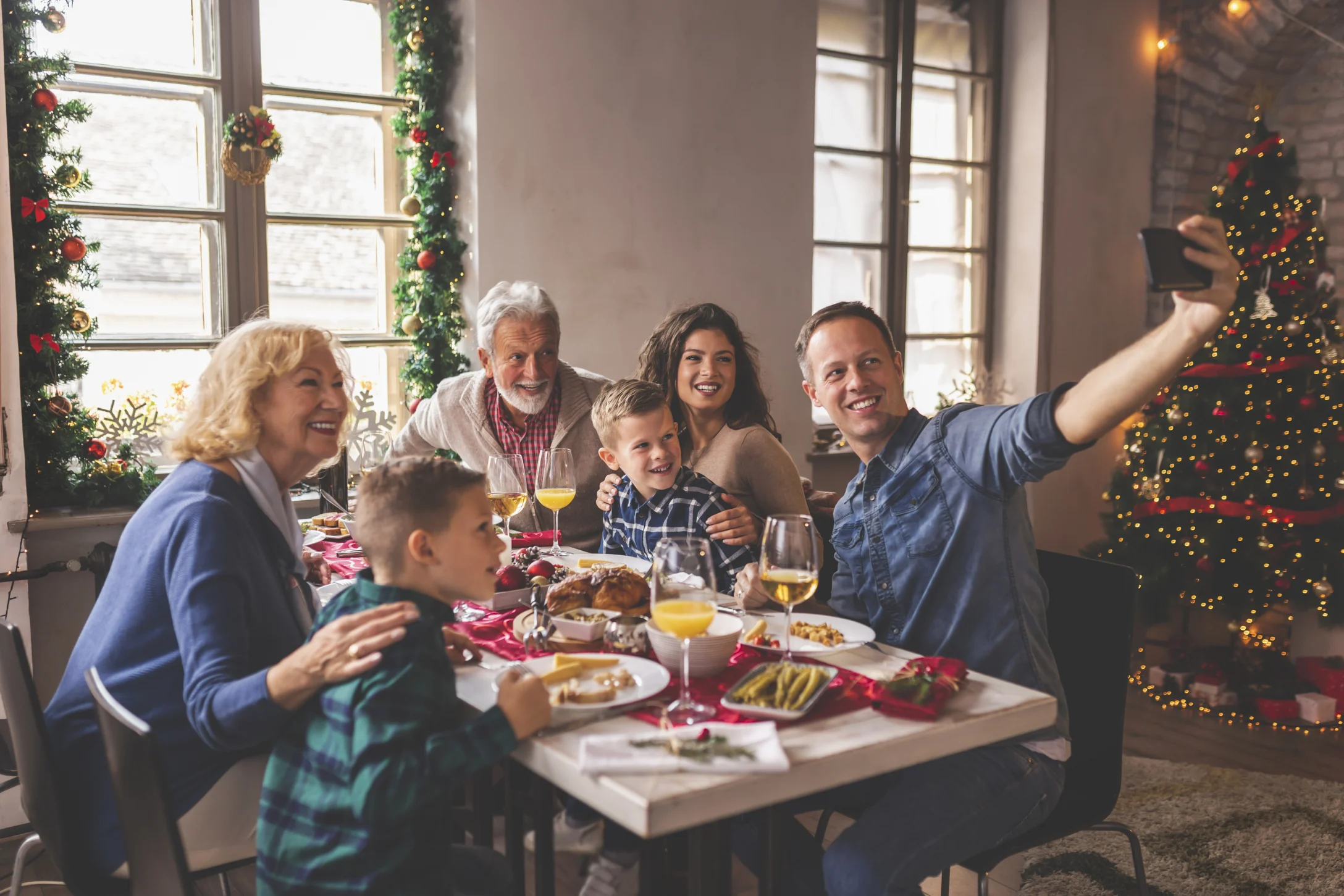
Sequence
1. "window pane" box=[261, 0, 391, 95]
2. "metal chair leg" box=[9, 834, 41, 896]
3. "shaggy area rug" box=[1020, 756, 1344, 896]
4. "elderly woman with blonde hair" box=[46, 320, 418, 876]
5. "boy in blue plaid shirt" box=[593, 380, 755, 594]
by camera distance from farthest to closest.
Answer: "window pane" box=[261, 0, 391, 95] → "shaggy area rug" box=[1020, 756, 1344, 896] → "boy in blue plaid shirt" box=[593, 380, 755, 594] → "metal chair leg" box=[9, 834, 41, 896] → "elderly woman with blonde hair" box=[46, 320, 418, 876]

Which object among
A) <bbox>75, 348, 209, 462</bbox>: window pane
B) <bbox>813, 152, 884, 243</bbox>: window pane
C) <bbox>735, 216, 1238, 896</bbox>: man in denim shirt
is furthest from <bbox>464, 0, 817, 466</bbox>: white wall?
<bbox>735, 216, 1238, 896</bbox>: man in denim shirt

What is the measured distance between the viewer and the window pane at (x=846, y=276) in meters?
5.06

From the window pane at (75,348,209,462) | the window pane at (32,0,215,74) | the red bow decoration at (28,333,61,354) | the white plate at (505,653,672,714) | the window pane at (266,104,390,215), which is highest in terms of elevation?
the window pane at (32,0,215,74)

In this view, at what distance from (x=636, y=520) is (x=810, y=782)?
1.24 metres

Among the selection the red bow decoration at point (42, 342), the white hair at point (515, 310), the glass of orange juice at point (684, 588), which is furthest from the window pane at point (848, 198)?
the glass of orange juice at point (684, 588)

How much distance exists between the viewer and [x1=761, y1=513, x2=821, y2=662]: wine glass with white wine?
150cm

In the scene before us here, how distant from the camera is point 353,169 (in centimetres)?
404

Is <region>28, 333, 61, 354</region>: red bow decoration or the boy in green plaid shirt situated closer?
the boy in green plaid shirt

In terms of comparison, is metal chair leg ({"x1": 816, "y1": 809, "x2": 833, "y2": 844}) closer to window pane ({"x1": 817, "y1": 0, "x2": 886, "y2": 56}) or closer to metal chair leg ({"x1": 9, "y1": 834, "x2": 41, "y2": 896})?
metal chair leg ({"x1": 9, "y1": 834, "x2": 41, "y2": 896})

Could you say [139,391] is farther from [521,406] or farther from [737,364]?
[737,364]

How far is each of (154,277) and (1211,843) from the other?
3.66 m

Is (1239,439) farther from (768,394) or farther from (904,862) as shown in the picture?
(904,862)

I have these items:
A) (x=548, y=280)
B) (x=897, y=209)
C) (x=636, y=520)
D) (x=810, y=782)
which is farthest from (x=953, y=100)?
(x=810, y=782)

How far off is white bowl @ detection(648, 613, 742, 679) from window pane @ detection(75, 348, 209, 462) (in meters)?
2.46
